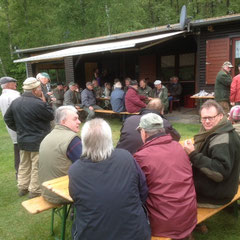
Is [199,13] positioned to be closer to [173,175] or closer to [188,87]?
[188,87]

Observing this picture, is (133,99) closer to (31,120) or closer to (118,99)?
(118,99)

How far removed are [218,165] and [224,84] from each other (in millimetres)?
5070

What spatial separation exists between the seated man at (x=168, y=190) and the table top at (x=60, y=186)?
0.74 m

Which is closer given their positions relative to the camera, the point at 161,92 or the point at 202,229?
the point at 202,229

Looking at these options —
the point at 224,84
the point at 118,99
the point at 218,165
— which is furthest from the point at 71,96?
the point at 218,165

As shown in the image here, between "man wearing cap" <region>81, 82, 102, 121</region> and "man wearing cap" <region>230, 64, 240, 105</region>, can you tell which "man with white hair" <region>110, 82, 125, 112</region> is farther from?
"man wearing cap" <region>230, 64, 240, 105</region>

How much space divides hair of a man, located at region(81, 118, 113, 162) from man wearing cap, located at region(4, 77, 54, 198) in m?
1.82

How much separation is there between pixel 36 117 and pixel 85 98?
5109 millimetres

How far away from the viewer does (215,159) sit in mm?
2283

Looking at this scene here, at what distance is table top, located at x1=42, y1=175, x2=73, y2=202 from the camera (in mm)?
2403

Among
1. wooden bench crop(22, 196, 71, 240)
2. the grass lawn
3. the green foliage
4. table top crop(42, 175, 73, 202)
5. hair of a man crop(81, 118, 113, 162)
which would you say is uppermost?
the green foliage

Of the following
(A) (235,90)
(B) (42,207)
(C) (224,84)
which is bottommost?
(B) (42,207)

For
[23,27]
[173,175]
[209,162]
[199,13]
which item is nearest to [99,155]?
[173,175]

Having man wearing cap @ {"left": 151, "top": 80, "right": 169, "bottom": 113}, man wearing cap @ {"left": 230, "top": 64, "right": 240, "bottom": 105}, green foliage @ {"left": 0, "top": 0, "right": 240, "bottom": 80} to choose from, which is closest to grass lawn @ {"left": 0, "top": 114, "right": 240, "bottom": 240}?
man wearing cap @ {"left": 230, "top": 64, "right": 240, "bottom": 105}
